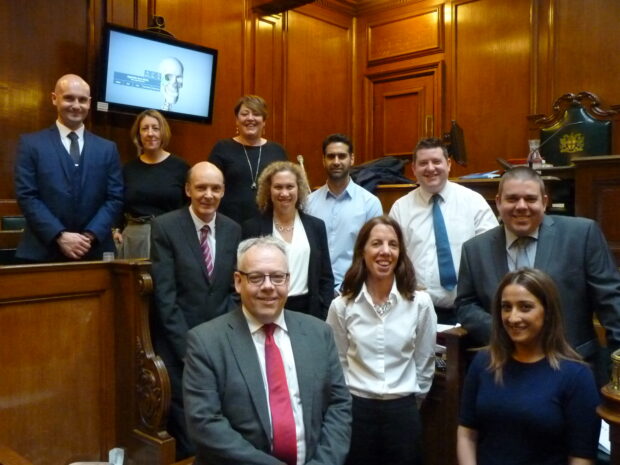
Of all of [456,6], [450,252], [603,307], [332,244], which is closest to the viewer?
[603,307]

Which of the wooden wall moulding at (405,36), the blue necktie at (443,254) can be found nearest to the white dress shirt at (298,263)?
the blue necktie at (443,254)

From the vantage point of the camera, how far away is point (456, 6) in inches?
244

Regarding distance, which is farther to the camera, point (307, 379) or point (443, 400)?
point (443, 400)

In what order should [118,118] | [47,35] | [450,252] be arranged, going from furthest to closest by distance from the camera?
[118,118]
[47,35]
[450,252]

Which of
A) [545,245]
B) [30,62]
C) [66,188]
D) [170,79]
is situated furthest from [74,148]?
[545,245]

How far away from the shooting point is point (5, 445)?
6.82ft

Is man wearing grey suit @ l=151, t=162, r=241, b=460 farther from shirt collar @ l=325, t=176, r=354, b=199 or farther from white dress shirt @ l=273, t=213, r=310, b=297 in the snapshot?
shirt collar @ l=325, t=176, r=354, b=199

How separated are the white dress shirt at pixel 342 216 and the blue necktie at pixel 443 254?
0.46 meters

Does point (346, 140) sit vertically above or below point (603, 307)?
above


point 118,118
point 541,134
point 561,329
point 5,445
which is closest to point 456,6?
point 541,134

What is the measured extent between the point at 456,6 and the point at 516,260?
4722 mm

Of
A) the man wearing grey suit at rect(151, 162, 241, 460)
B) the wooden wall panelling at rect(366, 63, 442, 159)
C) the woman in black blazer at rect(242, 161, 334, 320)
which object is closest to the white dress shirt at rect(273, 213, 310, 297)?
the woman in black blazer at rect(242, 161, 334, 320)

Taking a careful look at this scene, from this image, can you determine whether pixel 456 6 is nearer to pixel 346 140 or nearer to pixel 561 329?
pixel 346 140

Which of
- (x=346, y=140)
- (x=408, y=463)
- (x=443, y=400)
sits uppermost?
(x=346, y=140)
